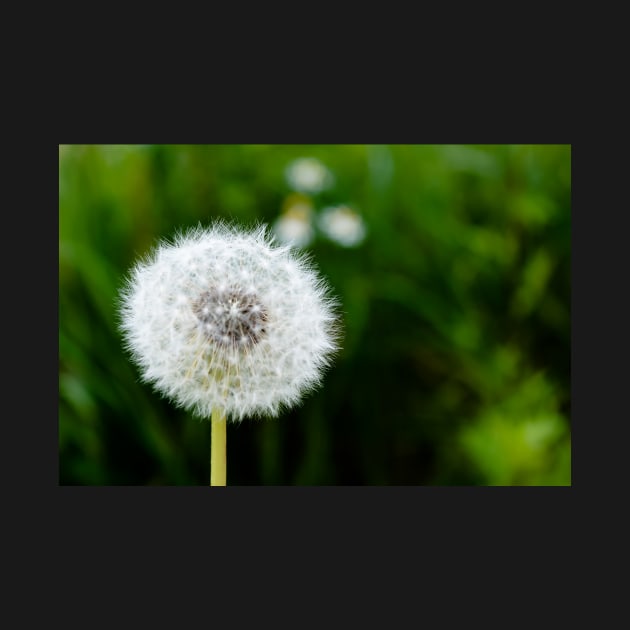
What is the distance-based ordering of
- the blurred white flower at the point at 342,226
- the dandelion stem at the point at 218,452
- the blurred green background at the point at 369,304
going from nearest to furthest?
the dandelion stem at the point at 218,452
the blurred green background at the point at 369,304
the blurred white flower at the point at 342,226

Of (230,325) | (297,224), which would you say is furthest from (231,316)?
(297,224)

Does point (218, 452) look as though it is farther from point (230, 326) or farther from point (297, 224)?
point (297, 224)

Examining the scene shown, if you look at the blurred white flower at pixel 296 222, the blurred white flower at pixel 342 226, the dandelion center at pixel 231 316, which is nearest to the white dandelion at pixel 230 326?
the dandelion center at pixel 231 316

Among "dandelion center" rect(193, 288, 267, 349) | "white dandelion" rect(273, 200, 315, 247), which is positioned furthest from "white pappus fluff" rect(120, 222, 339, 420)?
"white dandelion" rect(273, 200, 315, 247)

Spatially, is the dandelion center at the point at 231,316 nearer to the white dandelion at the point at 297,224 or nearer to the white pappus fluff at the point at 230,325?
the white pappus fluff at the point at 230,325

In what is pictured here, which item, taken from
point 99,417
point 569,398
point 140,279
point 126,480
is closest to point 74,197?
point 99,417

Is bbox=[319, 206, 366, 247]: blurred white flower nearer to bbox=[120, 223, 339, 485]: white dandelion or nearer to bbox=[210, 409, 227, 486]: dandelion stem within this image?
bbox=[120, 223, 339, 485]: white dandelion
